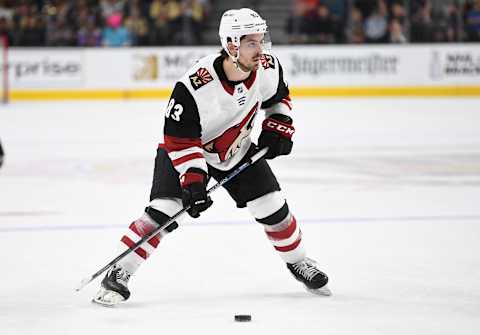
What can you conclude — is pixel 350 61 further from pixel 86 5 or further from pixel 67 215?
pixel 67 215

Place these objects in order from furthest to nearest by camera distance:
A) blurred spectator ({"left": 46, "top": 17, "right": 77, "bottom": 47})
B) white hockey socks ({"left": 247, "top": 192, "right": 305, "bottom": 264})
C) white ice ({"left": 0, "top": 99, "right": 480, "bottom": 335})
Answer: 1. blurred spectator ({"left": 46, "top": 17, "right": 77, "bottom": 47})
2. white hockey socks ({"left": 247, "top": 192, "right": 305, "bottom": 264})
3. white ice ({"left": 0, "top": 99, "right": 480, "bottom": 335})

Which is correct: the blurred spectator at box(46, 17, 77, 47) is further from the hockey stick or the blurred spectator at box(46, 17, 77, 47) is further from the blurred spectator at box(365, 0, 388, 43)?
the hockey stick

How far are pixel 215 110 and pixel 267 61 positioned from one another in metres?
0.33

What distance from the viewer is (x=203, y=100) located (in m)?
A: 3.56

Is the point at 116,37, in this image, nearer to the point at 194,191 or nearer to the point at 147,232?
the point at 147,232

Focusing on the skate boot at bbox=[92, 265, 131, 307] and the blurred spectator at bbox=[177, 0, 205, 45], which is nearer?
the skate boot at bbox=[92, 265, 131, 307]

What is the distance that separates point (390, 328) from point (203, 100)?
104 cm

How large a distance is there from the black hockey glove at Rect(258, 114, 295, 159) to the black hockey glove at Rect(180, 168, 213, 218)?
0.37 m

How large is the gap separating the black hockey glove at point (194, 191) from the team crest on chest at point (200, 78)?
31 centimetres

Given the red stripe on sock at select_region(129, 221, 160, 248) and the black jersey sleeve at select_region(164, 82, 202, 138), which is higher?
the black jersey sleeve at select_region(164, 82, 202, 138)

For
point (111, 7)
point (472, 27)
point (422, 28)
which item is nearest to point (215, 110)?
point (422, 28)

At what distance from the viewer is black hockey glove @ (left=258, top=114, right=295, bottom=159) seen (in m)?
3.79

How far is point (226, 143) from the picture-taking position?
3732 mm

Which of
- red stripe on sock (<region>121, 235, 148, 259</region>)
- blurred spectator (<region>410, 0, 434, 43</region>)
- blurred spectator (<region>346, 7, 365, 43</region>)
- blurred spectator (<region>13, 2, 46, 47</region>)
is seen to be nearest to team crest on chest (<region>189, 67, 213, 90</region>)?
red stripe on sock (<region>121, 235, 148, 259</region>)
